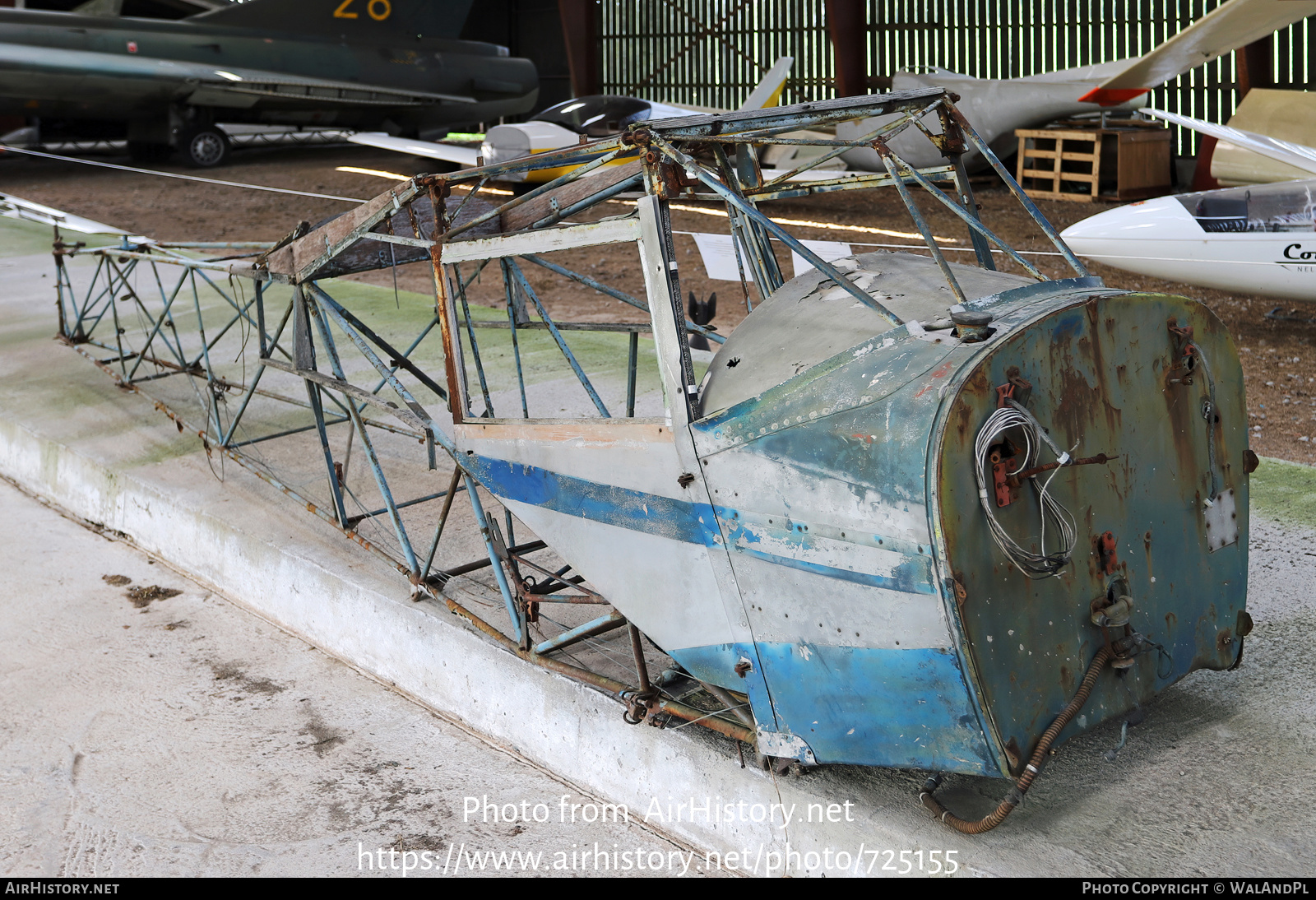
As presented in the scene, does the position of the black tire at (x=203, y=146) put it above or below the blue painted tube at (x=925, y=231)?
above

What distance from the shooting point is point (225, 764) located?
14.0 feet

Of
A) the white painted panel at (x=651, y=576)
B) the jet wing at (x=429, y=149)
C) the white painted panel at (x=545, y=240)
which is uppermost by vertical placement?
the jet wing at (x=429, y=149)

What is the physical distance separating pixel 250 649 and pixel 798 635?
11.0 feet

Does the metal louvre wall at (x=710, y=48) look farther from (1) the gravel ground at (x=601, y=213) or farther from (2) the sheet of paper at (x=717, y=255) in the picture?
(2) the sheet of paper at (x=717, y=255)

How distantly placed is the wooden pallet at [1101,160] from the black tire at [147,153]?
51.4ft

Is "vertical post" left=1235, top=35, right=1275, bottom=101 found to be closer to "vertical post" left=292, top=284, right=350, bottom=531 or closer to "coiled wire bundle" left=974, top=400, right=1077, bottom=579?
"vertical post" left=292, top=284, right=350, bottom=531

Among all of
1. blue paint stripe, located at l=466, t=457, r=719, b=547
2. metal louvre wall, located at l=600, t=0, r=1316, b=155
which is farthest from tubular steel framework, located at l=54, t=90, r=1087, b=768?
metal louvre wall, located at l=600, t=0, r=1316, b=155

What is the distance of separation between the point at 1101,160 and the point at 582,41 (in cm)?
1088

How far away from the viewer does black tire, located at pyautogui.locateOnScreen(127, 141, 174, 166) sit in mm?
20719

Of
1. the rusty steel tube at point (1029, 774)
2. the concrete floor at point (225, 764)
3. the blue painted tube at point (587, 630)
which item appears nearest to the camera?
the rusty steel tube at point (1029, 774)

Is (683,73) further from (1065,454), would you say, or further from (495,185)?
(1065,454)

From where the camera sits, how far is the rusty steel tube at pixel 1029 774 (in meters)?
2.81

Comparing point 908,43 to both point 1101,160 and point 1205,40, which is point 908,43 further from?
point 1205,40

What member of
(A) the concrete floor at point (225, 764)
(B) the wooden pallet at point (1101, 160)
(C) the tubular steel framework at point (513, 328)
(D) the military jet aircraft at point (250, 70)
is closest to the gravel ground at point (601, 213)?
(B) the wooden pallet at point (1101, 160)
